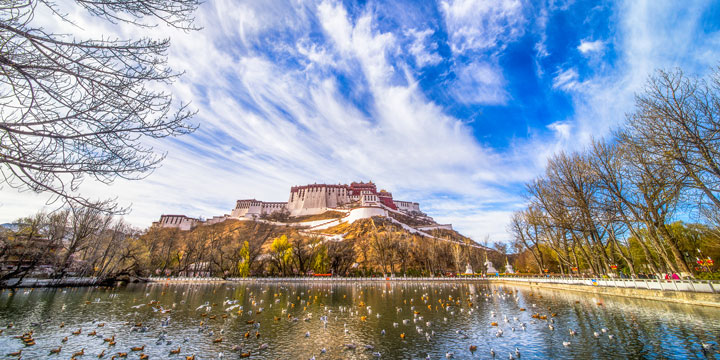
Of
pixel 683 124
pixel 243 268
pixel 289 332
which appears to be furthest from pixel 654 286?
pixel 243 268

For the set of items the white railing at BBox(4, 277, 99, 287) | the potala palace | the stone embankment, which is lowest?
the white railing at BBox(4, 277, 99, 287)

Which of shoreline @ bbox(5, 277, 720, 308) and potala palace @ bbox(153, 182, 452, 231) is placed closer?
shoreline @ bbox(5, 277, 720, 308)

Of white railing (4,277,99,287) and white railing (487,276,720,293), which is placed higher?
white railing (487,276,720,293)

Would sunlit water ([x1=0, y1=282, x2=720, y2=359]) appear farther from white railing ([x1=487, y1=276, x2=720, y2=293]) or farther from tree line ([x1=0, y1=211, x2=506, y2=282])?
tree line ([x1=0, y1=211, x2=506, y2=282])

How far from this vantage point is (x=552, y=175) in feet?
76.7

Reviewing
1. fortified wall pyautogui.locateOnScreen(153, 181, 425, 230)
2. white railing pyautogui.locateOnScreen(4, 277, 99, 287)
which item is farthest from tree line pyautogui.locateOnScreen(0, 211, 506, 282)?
fortified wall pyautogui.locateOnScreen(153, 181, 425, 230)

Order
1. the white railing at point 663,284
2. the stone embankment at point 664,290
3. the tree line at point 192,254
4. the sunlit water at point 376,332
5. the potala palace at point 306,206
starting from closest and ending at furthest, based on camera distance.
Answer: the sunlit water at point 376,332 < the stone embankment at point 664,290 < the white railing at point 663,284 < the tree line at point 192,254 < the potala palace at point 306,206

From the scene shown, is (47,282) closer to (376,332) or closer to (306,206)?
(376,332)

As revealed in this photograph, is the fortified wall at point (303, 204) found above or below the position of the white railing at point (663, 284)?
above

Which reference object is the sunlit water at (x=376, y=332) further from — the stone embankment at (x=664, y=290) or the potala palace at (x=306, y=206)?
the potala palace at (x=306, y=206)

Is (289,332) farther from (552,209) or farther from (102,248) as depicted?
(102,248)

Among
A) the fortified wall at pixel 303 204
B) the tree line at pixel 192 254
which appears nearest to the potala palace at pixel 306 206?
the fortified wall at pixel 303 204

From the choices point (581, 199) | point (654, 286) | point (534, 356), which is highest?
point (581, 199)

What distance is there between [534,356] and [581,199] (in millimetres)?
17147
